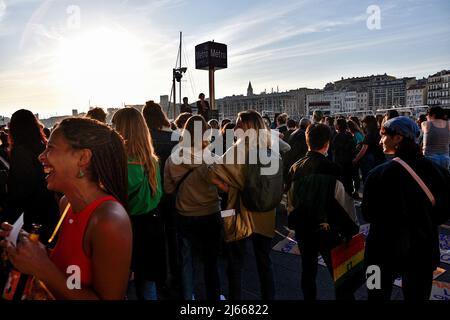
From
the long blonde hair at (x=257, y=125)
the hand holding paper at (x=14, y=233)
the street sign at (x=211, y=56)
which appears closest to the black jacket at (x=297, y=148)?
the long blonde hair at (x=257, y=125)

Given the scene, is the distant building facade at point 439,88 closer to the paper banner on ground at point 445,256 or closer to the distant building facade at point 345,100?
the distant building facade at point 345,100

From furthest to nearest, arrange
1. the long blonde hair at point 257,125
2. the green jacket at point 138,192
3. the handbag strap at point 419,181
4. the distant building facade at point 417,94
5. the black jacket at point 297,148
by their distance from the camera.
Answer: the distant building facade at point 417,94 → the black jacket at point 297,148 → the long blonde hair at point 257,125 → the green jacket at point 138,192 → the handbag strap at point 419,181

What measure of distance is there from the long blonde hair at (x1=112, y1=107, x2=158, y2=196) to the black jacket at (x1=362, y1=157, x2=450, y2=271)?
1.74 m

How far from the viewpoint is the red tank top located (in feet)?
4.38

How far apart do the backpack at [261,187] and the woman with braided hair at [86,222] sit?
1.52 m

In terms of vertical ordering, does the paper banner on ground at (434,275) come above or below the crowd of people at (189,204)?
below

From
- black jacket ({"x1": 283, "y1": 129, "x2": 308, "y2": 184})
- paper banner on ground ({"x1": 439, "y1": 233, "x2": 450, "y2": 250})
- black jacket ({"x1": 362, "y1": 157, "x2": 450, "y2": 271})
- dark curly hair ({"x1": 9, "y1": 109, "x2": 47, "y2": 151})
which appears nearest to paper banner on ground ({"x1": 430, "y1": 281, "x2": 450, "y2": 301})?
paper banner on ground ({"x1": 439, "y1": 233, "x2": 450, "y2": 250})

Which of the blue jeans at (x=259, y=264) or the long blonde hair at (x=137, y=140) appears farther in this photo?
the blue jeans at (x=259, y=264)

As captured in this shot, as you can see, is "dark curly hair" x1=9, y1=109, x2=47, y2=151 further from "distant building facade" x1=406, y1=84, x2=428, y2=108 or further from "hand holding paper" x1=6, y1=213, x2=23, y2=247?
"distant building facade" x1=406, y1=84, x2=428, y2=108

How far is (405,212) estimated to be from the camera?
2311 mm

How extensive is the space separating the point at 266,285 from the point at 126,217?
2.15 meters

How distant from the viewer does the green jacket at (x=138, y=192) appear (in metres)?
2.73

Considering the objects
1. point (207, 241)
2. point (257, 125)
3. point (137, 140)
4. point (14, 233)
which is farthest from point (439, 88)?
point (14, 233)
